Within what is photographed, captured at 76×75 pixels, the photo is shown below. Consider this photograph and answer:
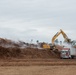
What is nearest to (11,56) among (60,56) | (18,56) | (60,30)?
(18,56)

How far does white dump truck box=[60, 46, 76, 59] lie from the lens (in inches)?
3150

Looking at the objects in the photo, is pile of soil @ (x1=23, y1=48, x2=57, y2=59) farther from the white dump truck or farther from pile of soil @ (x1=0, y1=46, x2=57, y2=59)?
the white dump truck

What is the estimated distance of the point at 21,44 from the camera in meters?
89.9

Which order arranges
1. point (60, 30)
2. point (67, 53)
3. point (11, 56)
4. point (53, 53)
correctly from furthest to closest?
point (60, 30) < point (53, 53) < point (67, 53) < point (11, 56)

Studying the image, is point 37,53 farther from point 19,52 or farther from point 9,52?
point 9,52

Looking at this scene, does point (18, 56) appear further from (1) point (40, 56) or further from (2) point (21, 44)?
(2) point (21, 44)

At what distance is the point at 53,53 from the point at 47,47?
11.3 feet

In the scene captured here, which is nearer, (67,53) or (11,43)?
(67,53)

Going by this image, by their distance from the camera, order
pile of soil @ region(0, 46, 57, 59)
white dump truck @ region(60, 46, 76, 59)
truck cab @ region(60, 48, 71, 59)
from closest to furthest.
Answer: pile of soil @ region(0, 46, 57, 59)
truck cab @ region(60, 48, 71, 59)
white dump truck @ region(60, 46, 76, 59)

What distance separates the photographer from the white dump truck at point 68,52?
80.0 m
